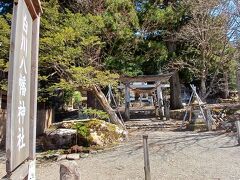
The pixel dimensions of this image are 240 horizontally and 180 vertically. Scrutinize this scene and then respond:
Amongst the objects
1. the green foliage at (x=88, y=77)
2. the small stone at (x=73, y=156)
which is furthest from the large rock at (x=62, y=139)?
the green foliage at (x=88, y=77)

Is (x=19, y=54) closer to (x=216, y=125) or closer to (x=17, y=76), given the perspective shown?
(x=17, y=76)

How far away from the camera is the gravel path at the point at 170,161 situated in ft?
25.1

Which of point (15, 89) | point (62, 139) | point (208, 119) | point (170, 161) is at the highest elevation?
point (15, 89)

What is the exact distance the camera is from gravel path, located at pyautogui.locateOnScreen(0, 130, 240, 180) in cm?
766

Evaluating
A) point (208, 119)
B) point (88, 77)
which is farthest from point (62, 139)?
point (208, 119)

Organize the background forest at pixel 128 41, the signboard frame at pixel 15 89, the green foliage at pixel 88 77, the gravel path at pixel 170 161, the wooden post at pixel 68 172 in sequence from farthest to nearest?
the background forest at pixel 128 41 → the green foliage at pixel 88 77 → the gravel path at pixel 170 161 → the wooden post at pixel 68 172 → the signboard frame at pixel 15 89

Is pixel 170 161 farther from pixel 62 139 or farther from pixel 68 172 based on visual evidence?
pixel 68 172

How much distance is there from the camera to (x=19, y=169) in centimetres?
223

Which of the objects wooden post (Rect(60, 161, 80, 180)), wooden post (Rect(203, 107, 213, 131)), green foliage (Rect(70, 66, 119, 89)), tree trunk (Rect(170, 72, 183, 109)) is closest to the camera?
wooden post (Rect(60, 161, 80, 180))

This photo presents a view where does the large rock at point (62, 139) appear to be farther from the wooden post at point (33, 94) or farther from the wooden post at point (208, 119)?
the wooden post at point (33, 94)

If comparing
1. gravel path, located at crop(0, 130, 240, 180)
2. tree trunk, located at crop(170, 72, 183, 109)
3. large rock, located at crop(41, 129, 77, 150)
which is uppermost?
tree trunk, located at crop(170, 72, 183, 109)

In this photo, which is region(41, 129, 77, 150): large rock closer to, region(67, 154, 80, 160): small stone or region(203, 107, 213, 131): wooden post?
region(67, 154, 80, 160): small stone

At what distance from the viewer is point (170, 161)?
29.2 feet

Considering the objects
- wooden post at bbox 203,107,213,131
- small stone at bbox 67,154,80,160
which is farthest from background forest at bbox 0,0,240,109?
wooden post at bbox 203,107,213,131
